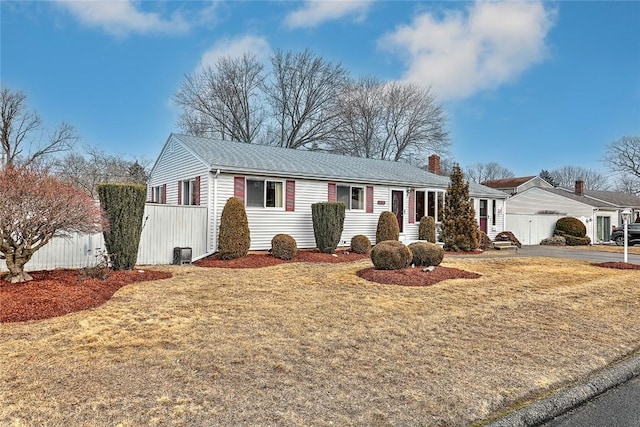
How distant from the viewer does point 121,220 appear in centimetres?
901

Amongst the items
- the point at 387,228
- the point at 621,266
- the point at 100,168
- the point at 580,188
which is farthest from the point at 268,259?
the point at 580,188

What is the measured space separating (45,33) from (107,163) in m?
16.8

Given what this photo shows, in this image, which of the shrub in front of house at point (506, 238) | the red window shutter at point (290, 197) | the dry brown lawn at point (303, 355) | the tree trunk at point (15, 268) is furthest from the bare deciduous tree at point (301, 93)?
the dry brown lawn at point (303, 355)

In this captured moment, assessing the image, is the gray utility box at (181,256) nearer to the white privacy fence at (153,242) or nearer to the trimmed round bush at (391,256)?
the white privacy fence at (153,242)

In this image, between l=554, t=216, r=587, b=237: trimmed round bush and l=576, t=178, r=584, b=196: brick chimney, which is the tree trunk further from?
l=576, t=178, r=584, b=196: brick chimney

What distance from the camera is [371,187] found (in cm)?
1658

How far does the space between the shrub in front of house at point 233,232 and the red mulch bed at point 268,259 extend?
0.78 feet

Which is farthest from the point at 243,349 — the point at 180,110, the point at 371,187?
the point at 180,110

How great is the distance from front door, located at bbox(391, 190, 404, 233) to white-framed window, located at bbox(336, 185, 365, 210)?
1.81 metres

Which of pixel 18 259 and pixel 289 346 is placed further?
pixel 18 259

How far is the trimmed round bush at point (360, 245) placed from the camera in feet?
48.1

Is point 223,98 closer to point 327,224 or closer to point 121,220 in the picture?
point 327,224

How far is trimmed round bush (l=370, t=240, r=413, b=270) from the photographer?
9.18 metres

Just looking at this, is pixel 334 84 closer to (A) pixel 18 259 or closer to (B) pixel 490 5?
(B) pixel 490 5
